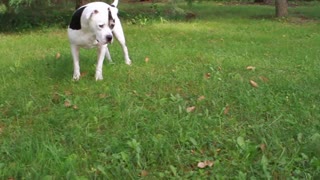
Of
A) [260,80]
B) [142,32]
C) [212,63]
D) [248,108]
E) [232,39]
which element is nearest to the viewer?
[248,108]

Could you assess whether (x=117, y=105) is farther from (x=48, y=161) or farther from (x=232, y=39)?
(x=232, y=39)

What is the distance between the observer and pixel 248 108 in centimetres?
460

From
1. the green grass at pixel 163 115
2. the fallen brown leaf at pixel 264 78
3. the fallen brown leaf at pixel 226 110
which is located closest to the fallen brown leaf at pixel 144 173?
the green grass at pixel 163 115

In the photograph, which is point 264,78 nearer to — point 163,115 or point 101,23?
point 163,115

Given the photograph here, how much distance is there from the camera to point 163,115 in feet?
14.2

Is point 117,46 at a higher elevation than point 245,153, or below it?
below

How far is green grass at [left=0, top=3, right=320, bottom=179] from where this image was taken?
3318mm

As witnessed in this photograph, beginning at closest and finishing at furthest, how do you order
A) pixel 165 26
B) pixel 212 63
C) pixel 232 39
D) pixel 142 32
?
pixel 212 63
pixel 232 39
pixel 142 32
pixel 165 26

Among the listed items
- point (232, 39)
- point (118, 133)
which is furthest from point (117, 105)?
point (232, 39)

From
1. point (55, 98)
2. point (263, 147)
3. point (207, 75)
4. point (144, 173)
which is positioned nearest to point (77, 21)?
point (55, 98)

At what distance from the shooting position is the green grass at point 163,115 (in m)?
3.32

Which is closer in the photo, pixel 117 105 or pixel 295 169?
pixel 295 169

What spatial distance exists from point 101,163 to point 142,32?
26.9 feet

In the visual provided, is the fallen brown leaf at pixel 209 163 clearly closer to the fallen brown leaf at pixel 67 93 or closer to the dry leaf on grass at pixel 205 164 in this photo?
the dry leaf on grass at pixel 205 164
